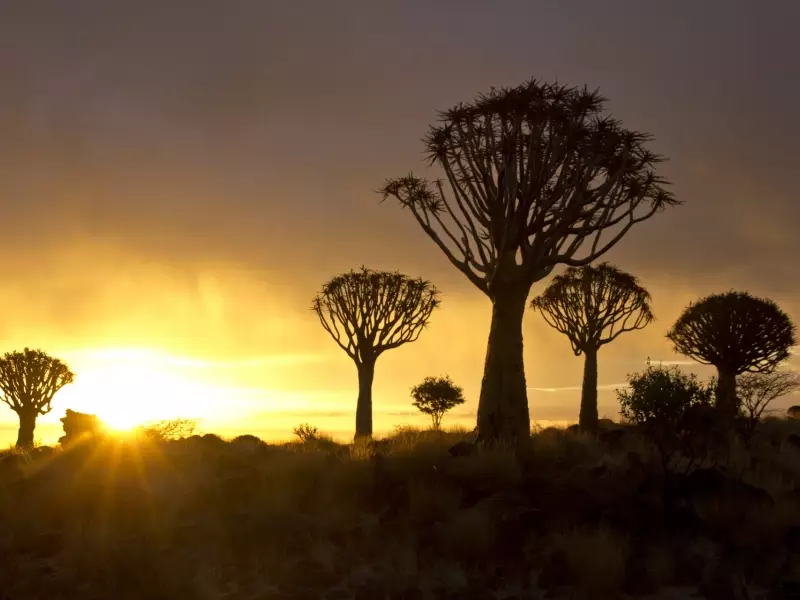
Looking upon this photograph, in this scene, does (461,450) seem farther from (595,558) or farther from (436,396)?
(436,396)

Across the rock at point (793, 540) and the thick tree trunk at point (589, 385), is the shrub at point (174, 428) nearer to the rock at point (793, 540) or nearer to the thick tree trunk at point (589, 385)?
the thick tree trunk at point (589, 385)

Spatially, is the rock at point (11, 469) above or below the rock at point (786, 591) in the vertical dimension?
above

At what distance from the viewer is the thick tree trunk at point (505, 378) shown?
Result: 1717 centimetres

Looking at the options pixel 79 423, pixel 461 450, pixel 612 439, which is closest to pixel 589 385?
pixel 612 439

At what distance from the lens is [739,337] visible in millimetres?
35375

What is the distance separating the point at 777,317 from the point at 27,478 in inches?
1308

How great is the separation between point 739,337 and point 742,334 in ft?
0.65

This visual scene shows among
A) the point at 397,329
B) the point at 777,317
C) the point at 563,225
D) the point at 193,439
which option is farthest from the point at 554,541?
the point at 777,317

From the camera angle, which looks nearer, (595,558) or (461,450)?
(595,558)

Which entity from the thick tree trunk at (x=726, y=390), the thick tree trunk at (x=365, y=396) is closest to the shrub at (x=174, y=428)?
the thick tree trunk at (x=365, y=396)

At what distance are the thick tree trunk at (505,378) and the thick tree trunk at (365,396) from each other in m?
16.2

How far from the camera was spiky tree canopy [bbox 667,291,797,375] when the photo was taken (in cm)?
3519

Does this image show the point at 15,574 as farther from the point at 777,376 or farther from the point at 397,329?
the point at 777,376

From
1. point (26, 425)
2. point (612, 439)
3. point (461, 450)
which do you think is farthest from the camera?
point (26, 425)
